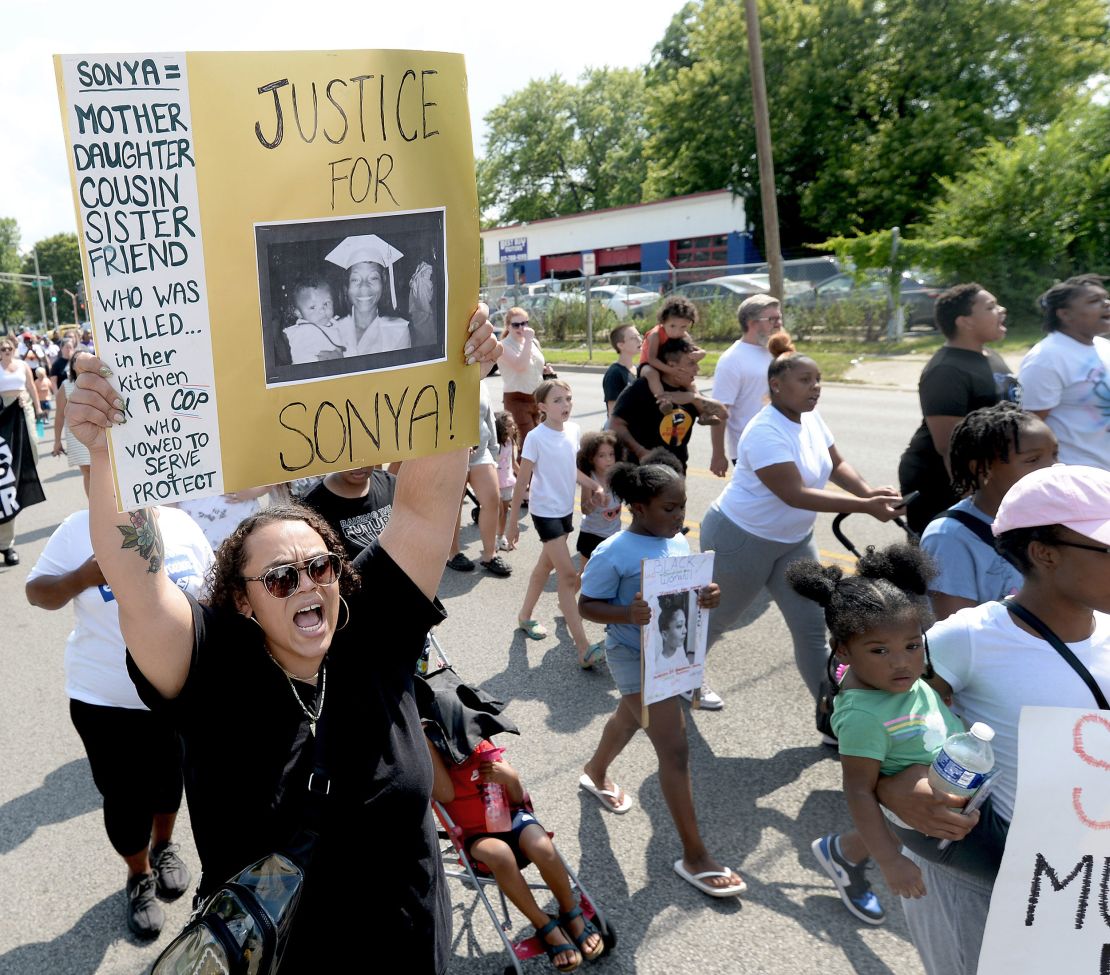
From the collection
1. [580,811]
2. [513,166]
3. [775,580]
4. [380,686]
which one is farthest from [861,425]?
[513,166]

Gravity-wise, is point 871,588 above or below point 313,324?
below

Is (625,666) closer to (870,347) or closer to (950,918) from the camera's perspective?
(950,918)

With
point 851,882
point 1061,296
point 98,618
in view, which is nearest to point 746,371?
point 1061,296

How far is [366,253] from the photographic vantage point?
6.24 feet

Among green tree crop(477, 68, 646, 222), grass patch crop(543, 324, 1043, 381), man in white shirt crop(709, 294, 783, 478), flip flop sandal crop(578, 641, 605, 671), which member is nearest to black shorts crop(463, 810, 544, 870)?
flip flop sandal crop(578, 641, 605, 671)

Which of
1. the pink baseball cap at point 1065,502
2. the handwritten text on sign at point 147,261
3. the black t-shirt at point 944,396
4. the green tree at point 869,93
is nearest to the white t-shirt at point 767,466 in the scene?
the black t-shirt at point 944,396

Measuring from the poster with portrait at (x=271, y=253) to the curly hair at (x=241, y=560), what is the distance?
0.76ft

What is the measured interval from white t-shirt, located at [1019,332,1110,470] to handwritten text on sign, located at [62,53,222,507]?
423 cm

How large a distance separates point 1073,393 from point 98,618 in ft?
15.1

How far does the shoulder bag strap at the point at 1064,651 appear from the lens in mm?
1980

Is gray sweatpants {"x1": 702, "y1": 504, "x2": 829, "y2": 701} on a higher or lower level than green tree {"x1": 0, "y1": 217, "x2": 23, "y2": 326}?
lower

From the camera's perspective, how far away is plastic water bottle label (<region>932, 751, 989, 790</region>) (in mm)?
1834

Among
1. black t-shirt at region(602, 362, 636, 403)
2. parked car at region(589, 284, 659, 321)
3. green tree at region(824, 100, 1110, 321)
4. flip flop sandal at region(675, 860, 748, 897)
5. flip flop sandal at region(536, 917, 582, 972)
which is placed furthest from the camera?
parked car at region(589, 284, 659, 321)

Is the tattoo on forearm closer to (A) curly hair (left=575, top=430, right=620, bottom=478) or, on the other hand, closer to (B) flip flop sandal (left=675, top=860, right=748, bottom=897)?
(B) flip flop sandal (left=675, top=860, right=748, bottom=897)
